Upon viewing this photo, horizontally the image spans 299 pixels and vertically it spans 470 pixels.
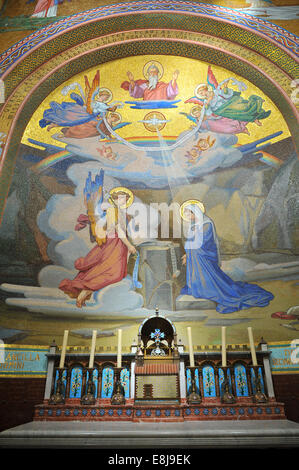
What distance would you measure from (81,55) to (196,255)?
5368 mm

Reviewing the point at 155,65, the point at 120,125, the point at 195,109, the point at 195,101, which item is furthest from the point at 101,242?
the point at 155,65

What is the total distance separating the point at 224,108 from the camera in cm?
786

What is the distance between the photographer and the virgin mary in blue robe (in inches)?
250

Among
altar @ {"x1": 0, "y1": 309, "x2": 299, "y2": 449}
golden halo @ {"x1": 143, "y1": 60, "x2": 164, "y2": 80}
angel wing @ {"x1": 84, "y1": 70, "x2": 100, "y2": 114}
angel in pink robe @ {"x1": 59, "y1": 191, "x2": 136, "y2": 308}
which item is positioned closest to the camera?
altar @ {"x1": 0, "y1": 309, "x2": 299, "y2": 449}

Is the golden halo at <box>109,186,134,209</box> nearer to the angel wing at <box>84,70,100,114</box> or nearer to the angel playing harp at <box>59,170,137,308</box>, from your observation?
the angel playing harp at <box>59,170,137,308</box>

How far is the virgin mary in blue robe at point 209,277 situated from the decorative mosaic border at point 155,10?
4.09 metres

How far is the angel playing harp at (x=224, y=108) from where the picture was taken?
7637mm

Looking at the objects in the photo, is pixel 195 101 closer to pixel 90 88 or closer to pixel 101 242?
pixel 90 88

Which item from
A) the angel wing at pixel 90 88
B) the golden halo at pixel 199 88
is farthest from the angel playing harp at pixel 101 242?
the golden halo at pixel 199 88

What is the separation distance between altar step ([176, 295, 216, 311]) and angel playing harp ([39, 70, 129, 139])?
13.7 feet

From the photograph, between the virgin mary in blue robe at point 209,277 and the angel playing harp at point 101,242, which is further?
the angel playing harp at point 101,242

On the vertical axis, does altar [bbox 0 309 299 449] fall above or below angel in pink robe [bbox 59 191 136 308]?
below

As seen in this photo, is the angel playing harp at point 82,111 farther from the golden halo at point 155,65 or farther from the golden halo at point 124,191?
the golden halo at point 124,191

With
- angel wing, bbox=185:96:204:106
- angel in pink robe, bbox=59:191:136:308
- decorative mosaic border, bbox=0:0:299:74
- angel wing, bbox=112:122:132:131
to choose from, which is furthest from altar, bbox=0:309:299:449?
decorative mosaic border, bbox=0:0:299:74
